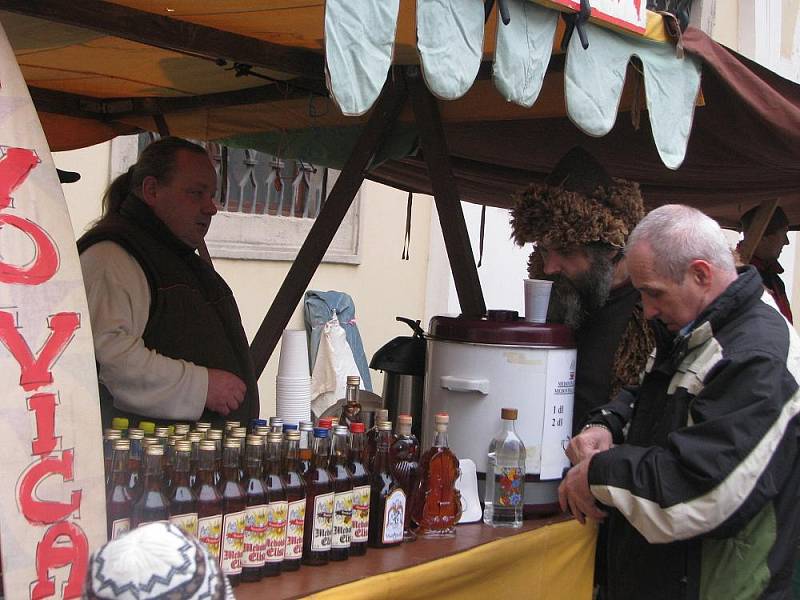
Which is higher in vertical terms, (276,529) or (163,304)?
(163,304)

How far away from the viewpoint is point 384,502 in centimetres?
267

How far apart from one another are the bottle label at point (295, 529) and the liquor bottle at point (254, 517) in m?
0.08

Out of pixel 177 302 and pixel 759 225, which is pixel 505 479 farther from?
pixel 759 225

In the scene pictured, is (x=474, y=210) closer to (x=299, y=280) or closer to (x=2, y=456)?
(x=299, y=280)

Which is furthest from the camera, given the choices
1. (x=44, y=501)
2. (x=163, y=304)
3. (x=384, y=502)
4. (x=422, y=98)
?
(x=422, y=98)

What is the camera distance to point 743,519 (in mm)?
2375

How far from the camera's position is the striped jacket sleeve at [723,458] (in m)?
2.34

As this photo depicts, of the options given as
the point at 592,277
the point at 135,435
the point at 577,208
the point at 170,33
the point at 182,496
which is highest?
the point at 170,33

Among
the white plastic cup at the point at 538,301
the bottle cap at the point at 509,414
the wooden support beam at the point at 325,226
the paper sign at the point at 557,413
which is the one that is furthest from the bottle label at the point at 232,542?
the wooden support beam at the point at 325,226

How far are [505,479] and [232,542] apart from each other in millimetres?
1132

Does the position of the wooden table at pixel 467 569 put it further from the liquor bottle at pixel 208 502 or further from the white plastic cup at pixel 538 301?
the white plastic cup at pixel 538 301

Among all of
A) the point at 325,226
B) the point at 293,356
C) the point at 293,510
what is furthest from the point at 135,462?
the point at 325,226

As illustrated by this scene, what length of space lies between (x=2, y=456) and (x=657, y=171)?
4.09 m

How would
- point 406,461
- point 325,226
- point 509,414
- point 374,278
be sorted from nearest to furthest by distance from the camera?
1. point 406,461
2. point 509,414
3. point 325,226
4. point 374,278
